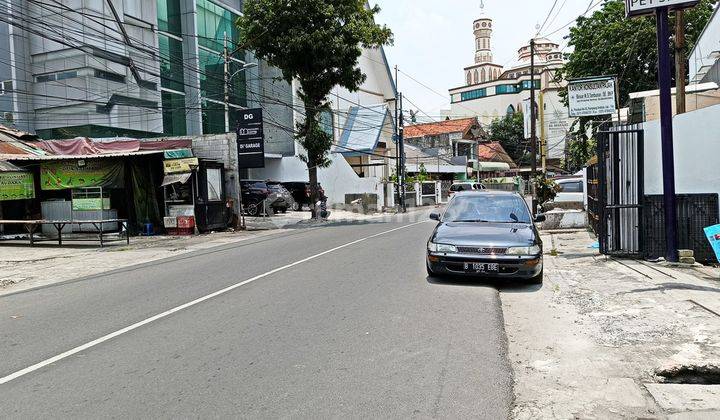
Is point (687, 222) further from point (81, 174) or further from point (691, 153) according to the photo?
point (81, 174)

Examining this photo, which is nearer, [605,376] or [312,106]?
[605,376]

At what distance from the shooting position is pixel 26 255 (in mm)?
16469

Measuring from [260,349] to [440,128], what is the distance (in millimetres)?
62136

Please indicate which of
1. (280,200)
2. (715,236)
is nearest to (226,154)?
(280,200)

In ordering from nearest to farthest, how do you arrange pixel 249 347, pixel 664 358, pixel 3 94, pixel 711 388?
pixel 711 388
pixel 664 358
pixel 249 347
pixel 3 94

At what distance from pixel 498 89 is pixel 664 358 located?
11724 centimetres

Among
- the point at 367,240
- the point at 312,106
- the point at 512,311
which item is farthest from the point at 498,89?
the point at 512,311

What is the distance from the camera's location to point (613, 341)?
19.7 feet

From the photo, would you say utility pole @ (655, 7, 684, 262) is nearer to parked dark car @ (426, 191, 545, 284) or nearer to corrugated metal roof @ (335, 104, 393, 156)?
parked dark car @ (426, 191, 545, 284)

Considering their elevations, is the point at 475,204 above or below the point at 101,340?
above

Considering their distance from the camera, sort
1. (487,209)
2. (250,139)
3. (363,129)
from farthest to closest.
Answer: (363,129), (250,139), (487,209)

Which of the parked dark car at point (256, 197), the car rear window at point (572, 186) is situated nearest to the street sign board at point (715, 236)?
the car rear window at point (572, 186)

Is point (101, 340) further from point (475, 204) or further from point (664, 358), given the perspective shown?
point (475, 204)

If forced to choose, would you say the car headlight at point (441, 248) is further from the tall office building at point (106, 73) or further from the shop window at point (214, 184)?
the tall office building at point (106, 73)
